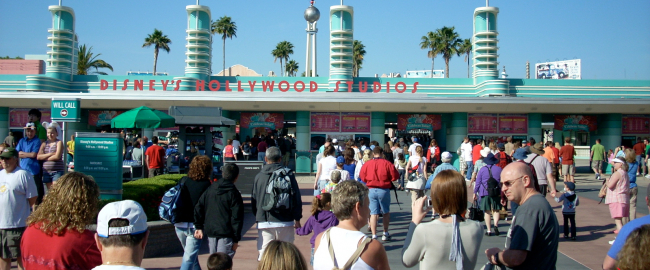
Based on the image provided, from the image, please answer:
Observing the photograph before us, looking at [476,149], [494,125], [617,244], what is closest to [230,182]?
[617,244]

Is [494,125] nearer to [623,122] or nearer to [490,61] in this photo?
[490,61]

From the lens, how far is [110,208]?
309 cm

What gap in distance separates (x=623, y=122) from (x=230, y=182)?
22.4 metres

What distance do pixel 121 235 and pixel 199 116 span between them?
10.7m

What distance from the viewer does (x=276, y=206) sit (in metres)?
6.29

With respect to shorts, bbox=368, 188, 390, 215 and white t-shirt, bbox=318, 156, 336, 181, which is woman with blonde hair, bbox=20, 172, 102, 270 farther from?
white t-shirt, bbox=318, 156, 336, 181

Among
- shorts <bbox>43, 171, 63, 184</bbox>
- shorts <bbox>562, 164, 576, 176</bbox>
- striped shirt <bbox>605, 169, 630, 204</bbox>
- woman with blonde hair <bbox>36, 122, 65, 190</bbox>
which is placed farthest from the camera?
shorts <bbox>562, 164, 576, 176</bbox>

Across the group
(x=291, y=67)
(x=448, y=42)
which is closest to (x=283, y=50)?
(x=291, y=67)

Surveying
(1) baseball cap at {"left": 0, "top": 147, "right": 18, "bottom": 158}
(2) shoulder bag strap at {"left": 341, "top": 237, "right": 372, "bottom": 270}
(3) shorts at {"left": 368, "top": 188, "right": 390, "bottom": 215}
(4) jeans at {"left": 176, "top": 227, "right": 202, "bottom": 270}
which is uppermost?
(1) baseball cap at {"left": 0, "top": 147, "right": 18, "bottom": 158}

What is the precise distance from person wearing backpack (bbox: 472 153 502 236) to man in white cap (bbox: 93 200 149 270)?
7.64 m

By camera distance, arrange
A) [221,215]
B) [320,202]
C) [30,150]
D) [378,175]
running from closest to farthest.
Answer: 1. [221,215]
2. [320,202]
3. [30,150]
4. [378,175]

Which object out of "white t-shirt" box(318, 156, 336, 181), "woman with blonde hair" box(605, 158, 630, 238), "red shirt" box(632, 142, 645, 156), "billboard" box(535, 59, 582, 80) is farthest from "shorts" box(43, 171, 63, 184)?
"billboard" box(535, 59, 582, 80)

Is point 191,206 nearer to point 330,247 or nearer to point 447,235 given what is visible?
point 330,247

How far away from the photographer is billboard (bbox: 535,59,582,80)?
83.8m
